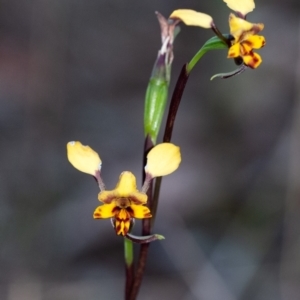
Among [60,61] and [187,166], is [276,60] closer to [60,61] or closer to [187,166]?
[187,166]

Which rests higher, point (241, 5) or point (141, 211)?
point (241, 5)

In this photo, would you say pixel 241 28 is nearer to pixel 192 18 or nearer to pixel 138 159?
pixel 192 18

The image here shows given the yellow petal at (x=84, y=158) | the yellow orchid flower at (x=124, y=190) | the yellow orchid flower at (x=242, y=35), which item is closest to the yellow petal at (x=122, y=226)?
the yellow orchid flower at (x=124, y=190)

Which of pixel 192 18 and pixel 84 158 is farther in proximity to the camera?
pixel 84 158

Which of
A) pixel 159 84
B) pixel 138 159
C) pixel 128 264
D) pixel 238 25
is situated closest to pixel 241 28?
pixel 238 25

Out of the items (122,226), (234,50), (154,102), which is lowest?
(122,226)

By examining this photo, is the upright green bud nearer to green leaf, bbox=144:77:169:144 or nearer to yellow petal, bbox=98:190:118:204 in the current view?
green leaf, bbox=144:77:169:144

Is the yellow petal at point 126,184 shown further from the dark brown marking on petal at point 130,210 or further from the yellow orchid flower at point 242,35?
the yellow orchid flower at point 242,35
